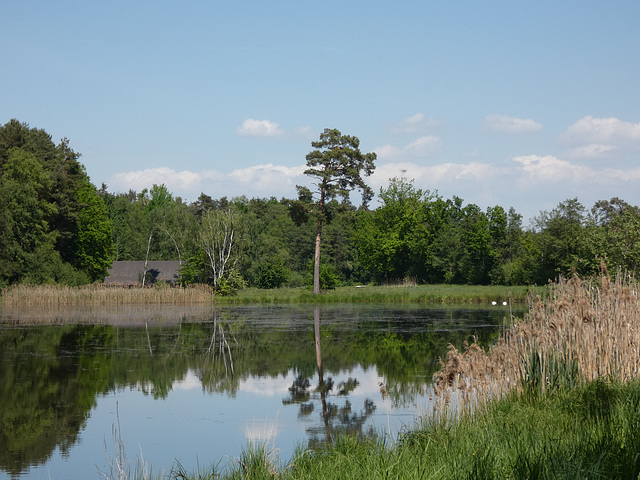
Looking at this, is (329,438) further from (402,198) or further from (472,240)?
(402,198)

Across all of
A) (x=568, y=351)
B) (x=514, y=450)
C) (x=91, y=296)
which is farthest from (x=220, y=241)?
(x=514, y=450)

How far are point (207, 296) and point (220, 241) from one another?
26.8ft

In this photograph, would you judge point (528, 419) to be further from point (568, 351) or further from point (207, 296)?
point (207, 296)

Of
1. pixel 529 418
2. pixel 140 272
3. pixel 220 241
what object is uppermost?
pixel 220 241

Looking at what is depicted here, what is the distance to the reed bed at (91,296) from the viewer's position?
41.0 meters

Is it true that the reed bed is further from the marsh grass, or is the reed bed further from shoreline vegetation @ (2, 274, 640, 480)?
shoreline vegetation @ (2, 274, 640, 480)

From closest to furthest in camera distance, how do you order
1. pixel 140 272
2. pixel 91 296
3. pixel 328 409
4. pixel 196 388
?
pixel 328 409 → pixel 196 388 → pixel 91 296 → pixel 140 272

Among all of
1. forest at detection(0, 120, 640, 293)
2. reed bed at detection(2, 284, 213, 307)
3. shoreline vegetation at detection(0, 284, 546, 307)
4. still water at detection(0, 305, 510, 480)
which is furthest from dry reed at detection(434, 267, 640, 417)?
→ reed bed at detection(2, 284, 213, 307)

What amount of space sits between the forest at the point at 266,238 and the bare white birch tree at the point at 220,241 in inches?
4.0

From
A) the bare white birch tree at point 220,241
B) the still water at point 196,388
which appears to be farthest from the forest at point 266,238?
the still water at point 196,388

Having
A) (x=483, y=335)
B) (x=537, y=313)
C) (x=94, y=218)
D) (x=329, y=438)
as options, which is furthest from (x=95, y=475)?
(x=94, y=218)

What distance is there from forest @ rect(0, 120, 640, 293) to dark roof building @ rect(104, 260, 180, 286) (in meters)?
2.08

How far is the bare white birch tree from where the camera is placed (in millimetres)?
51812

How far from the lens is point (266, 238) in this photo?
68688mm
